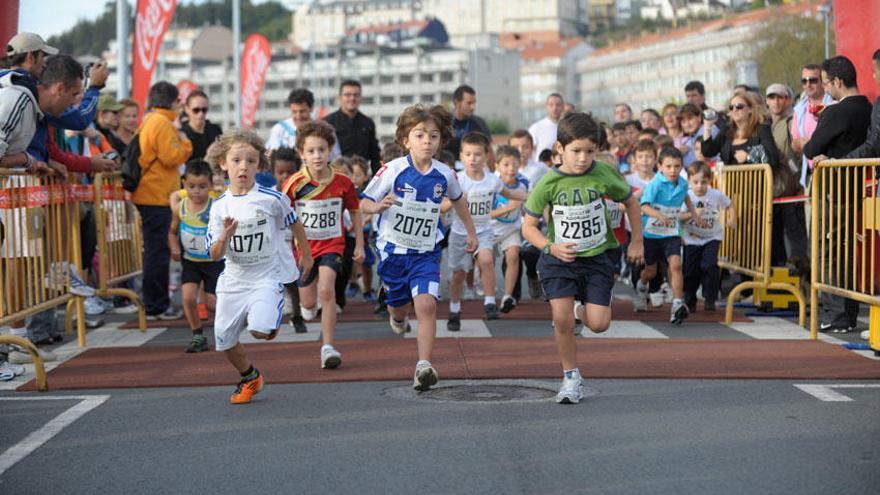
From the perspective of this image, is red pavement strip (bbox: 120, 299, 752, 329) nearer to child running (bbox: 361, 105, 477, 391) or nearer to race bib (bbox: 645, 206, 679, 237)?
race bib (bbox: 645, 206, 679, 237)

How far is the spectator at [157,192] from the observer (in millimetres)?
13734

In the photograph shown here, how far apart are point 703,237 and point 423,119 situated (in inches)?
197

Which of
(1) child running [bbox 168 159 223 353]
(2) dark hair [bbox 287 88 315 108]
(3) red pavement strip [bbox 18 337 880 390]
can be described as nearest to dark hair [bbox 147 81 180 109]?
(2) dark hair [bbox 287 88 315 108]

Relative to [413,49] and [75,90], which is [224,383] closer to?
[75,90]

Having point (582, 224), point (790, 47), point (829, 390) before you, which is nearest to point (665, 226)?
point (829, 390)

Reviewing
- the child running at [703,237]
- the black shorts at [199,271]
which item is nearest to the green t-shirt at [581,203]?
the black shorts at [199,271]

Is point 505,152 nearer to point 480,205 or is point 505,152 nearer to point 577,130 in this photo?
point 480,205

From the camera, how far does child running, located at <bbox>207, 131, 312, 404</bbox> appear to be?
8703mm

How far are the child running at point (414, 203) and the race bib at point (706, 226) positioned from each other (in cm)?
460

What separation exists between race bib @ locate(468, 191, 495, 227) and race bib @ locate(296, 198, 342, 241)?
256cm

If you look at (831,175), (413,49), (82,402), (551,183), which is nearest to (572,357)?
(551,183)

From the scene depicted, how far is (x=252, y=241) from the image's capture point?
891 centimetres

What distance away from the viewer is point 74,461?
686 cm

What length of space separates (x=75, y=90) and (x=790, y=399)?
5.35 meters
